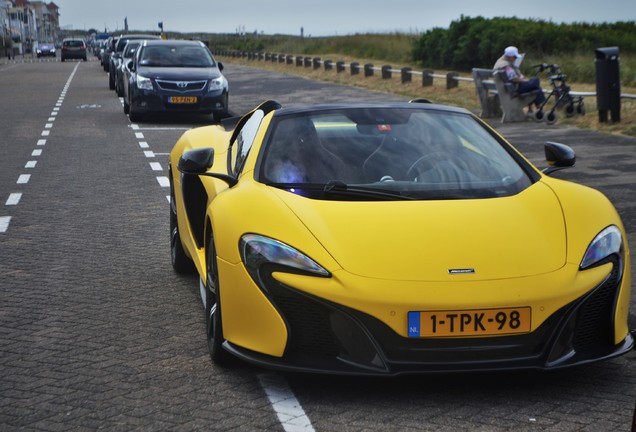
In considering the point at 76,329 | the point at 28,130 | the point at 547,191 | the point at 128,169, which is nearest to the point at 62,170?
the point at 128,169

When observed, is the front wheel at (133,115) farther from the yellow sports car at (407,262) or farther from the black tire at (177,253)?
the yellow sports car at (407,262)

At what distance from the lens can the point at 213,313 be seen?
5480mm

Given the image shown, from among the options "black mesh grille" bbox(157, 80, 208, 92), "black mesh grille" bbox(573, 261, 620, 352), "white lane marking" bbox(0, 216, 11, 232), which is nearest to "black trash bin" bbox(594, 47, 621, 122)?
"black mesh grille" bbox(157, 80, 208, 92)

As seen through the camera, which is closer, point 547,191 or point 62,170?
point 547,191

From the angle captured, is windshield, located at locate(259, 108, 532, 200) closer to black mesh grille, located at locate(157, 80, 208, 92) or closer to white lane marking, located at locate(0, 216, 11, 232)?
white lane marking, located at locate(0, 216, 11, 232)

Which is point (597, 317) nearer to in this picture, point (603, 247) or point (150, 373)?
point (603, 247)

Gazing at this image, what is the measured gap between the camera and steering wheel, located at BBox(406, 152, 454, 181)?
584cm

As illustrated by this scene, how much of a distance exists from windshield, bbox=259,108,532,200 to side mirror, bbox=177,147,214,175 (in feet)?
1.29

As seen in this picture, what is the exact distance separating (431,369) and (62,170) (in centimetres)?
1107

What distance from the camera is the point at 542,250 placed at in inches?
196

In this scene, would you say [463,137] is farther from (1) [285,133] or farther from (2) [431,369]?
(2) [431,369]

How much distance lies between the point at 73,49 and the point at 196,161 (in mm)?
79843

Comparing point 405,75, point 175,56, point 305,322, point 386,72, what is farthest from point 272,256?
point 386,72

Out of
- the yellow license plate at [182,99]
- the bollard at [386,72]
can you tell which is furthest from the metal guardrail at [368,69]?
the yellow license plate at [182,99]
